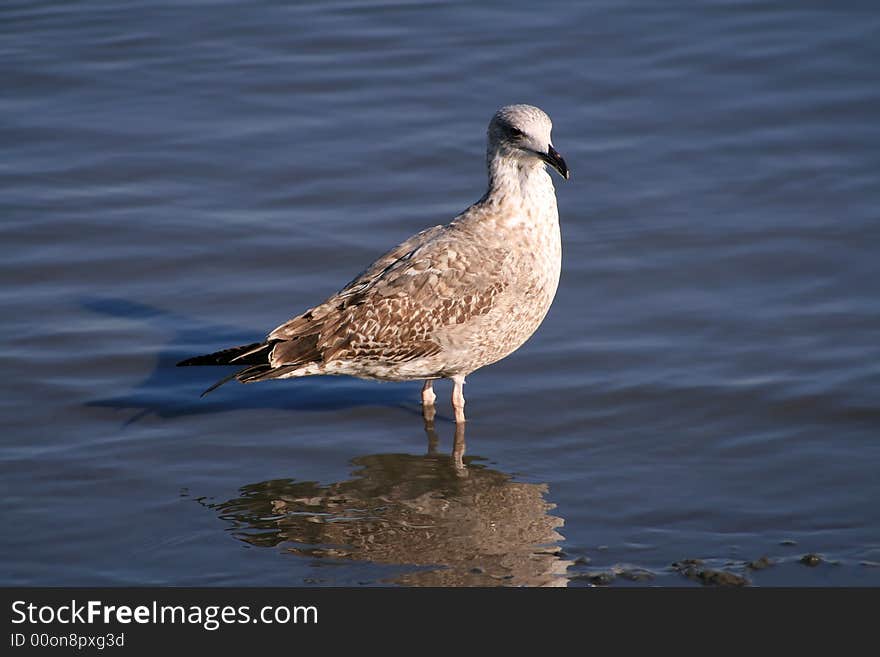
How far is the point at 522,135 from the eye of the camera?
341 inches

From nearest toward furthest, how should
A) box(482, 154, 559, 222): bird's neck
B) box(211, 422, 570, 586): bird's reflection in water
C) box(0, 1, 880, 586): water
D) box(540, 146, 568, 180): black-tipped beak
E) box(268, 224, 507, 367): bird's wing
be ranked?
1. box(211, 422, 570, 586): bird's reflection in water
2. box(0, 1, 880, 586): water
3. box(540, 146, 568, 180): black-tipped beak
4. box(268, 224, 507, 367): bird's wing
5. box(482, 154, 559, 222): bird's neck

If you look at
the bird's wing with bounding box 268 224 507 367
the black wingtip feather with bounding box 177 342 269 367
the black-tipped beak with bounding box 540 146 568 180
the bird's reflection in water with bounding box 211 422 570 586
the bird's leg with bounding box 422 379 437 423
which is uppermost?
the black-tipped beak with bounding box 540 146 568 180

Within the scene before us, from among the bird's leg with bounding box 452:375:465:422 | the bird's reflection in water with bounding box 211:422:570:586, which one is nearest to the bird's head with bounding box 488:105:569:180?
the bird's leg with bounding box 452:375:465:422

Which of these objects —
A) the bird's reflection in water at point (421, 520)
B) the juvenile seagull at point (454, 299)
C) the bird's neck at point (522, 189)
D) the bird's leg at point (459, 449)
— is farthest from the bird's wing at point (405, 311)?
the bird's reflection in water at point (421, 520)

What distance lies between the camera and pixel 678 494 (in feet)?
25.4

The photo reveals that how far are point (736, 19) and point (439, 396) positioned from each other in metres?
7.11

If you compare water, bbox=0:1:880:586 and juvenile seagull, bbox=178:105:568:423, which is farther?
juvenile seagull, bbox=178:105:568:423

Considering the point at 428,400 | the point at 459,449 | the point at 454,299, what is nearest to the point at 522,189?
the point at 454,299

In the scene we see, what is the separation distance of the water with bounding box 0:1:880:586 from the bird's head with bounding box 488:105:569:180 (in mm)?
1542

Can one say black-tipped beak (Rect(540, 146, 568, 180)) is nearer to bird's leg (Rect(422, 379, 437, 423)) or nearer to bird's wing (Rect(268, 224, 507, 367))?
bird's wing (Rect(268, 224, 507, 367))

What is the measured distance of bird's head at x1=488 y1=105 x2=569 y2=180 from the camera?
859cm

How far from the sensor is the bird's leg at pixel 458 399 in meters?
8.82
